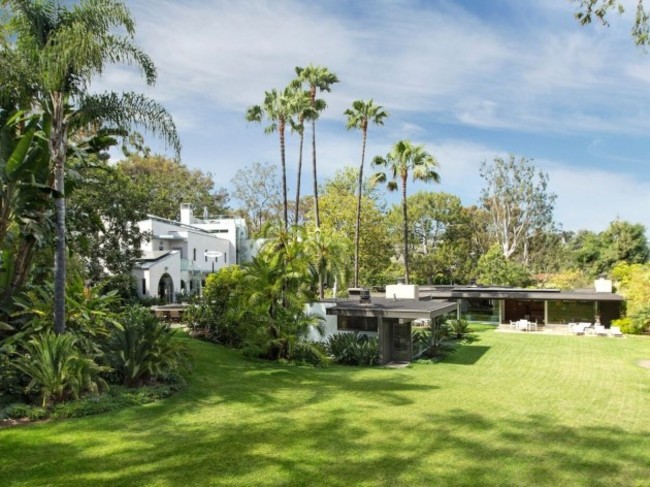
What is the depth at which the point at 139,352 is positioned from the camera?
41.8 ft

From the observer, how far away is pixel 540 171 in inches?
2239

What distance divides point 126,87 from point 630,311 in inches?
1141

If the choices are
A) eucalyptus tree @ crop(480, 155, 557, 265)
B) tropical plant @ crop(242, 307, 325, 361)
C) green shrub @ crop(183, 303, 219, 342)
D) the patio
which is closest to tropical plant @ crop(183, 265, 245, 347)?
green shrub @ crop(183, 303, 219, 342)

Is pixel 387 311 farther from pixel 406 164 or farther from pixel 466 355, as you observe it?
pixel 406 164

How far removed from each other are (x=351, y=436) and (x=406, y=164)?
25.1 meters

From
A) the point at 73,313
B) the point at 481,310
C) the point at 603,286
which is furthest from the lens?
the point at 481,310

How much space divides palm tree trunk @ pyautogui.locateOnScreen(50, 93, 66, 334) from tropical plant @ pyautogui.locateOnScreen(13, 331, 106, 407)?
652 mm

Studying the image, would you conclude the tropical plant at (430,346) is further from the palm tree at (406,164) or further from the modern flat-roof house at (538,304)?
the palm tree at (406,164)

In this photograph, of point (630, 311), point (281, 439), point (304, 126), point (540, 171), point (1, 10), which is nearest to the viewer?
point (281, 439)

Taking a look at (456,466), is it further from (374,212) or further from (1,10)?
(374,212)

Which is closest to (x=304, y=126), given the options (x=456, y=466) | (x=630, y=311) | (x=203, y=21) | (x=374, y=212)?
(x=374, y=212)

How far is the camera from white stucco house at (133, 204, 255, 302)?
3470 centimetres

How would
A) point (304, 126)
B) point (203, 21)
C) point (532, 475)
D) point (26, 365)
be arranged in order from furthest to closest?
point (304, 126)
point (203, 21)
point (26, 365)
point (532, 475)

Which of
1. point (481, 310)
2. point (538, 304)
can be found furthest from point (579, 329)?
point (481, 310)
